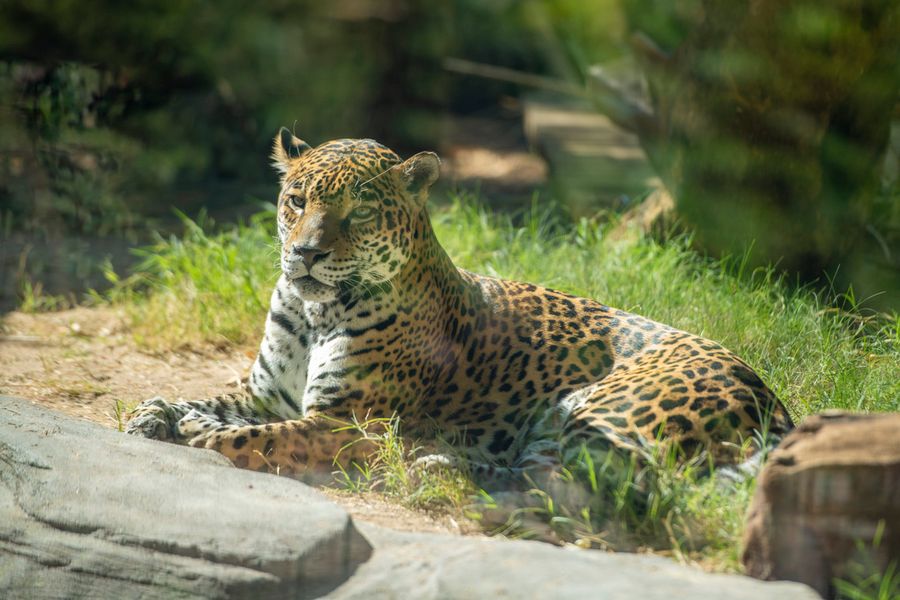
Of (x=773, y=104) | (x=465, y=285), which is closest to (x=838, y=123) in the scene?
(x=773, y=104)

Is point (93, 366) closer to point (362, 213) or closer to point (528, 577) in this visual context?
point (362, 213)

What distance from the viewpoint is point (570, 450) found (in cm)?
493

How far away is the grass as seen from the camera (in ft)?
15.0

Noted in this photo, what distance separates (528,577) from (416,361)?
79.3 inches

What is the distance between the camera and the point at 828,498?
3.74 meters

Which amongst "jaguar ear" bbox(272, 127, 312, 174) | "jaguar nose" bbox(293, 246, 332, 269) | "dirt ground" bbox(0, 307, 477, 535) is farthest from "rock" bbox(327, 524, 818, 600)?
"dirt ground" bbox(0, 307, 477, 535)

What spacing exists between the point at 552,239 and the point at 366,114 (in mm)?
5120

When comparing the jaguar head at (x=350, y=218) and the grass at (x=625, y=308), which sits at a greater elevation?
the jaguar head at (x=350, y=218)

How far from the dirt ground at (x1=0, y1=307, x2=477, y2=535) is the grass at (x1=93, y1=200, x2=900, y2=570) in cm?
21

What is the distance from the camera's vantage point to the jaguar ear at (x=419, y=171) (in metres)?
5.50

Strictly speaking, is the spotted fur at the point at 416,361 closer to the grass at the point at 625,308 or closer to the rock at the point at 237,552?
the grass at the point at 625,308

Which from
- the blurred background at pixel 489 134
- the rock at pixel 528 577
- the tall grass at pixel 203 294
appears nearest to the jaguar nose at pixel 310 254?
the rock at pixel 528 577

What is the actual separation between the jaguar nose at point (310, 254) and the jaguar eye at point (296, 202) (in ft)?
1.04

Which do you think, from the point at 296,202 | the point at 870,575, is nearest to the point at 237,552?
the point at 296,202
